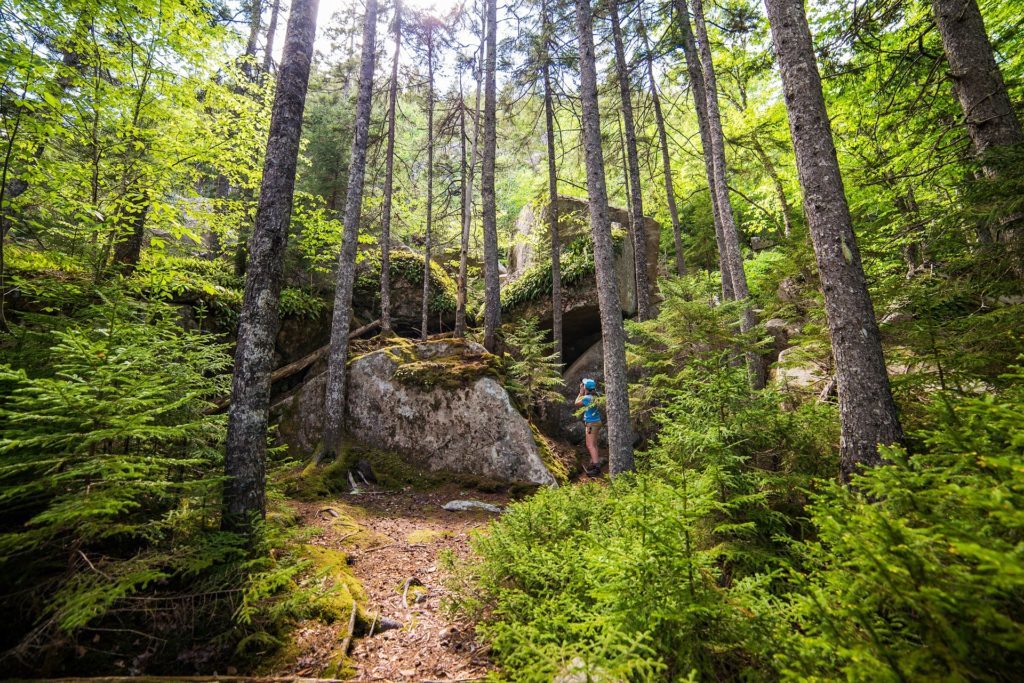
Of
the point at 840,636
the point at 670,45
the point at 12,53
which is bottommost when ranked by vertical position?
the point at 840,636

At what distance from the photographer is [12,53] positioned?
489cm

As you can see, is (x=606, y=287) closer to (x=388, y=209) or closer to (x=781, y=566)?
(x=781, y=566)

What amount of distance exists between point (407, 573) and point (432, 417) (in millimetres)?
4447

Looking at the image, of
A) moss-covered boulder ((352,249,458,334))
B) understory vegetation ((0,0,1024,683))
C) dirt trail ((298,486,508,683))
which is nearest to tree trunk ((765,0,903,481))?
understory vegetation ((0,0,1024,683))

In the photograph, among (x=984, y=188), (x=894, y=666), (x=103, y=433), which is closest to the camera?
(x=894, y=666)

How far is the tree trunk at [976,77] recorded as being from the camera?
472 cm

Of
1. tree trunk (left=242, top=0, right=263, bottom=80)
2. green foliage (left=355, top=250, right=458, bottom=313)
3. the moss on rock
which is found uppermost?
tree trunk (left=242, top=0, right=263, bottom=80)

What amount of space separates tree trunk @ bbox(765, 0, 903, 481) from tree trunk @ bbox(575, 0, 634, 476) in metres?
3.35

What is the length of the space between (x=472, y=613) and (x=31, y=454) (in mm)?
3794

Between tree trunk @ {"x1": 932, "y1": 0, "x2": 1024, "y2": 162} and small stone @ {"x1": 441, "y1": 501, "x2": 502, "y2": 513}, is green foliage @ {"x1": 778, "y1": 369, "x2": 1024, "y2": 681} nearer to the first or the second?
tree trunk @ {"x1": 932, "y1": 0, "x2": 1024, "y2": 162}

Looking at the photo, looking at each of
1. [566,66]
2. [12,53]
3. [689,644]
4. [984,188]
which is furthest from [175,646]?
[566,66]

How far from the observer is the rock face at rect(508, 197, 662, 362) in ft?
43.2

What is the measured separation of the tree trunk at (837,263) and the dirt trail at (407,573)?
13.3ft

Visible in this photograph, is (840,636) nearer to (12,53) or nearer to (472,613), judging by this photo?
(472,613)
